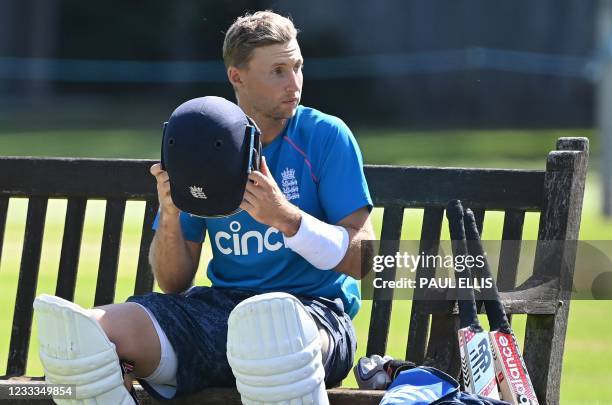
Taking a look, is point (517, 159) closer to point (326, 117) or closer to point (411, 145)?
point (411, 145)

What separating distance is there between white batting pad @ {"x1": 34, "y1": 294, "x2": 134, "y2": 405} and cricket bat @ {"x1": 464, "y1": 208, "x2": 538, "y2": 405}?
1141 mm

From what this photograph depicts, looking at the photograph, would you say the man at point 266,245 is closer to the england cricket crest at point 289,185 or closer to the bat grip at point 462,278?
the england cricket crest at point 289,185

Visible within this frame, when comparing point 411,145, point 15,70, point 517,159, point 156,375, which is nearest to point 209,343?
point 156,375

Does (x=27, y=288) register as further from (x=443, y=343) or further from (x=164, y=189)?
(x=443, y=343)

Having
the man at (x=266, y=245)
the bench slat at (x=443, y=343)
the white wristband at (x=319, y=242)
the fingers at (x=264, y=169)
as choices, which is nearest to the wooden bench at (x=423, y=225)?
the bench slat at (x=443, y=343)

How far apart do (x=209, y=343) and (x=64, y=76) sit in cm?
2364

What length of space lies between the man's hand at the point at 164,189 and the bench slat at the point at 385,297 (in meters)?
0.89

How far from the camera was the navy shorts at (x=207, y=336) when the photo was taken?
4176 millimetres

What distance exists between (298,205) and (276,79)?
409mm

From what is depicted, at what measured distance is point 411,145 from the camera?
1970cm

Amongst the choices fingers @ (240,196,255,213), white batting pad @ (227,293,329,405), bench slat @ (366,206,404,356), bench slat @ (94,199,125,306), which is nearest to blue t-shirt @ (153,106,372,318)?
fingers @ (240,196,255,213)

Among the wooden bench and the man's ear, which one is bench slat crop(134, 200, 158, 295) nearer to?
the wooden bench

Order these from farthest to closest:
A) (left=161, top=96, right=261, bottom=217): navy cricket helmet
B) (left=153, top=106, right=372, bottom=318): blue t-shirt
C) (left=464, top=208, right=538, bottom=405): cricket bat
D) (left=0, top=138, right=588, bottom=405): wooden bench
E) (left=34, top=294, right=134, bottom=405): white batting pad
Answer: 1. (left=0, top=138, right=588, bottom=405): wooden bench
2. (left=153, top=106, right=372, bottom=318): blue t-shirt
3. (left=464, top=208, right=538, bottom=405): cricket bat
4. (left=161, top=96, right=261, bottom=217): navy cricket helmet
5. (left=34, top=294, right=134, bottom=405): white batting pad

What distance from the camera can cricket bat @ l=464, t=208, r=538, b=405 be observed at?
161 inches
